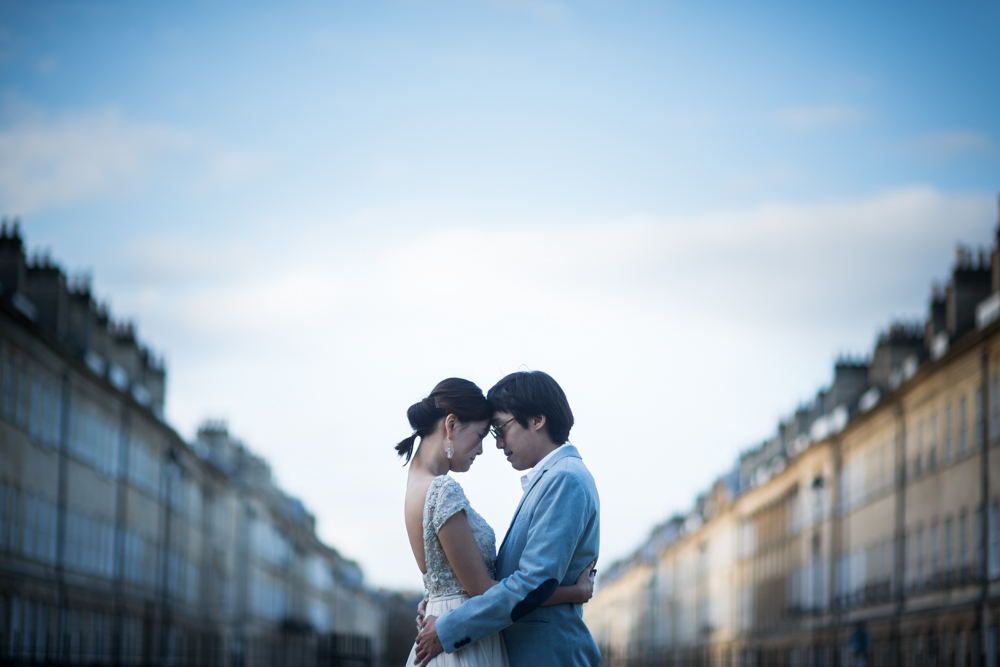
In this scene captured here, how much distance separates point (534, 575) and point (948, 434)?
41.5 meters

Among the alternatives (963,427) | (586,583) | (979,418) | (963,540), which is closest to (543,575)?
(586,583)

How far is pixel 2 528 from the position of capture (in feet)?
131

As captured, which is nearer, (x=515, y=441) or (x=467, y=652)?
(x=467, y=652)

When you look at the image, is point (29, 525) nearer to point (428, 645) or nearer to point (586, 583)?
point (428, 645)

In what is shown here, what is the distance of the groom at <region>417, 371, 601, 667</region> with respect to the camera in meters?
5.52

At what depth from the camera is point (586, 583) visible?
5.85 m

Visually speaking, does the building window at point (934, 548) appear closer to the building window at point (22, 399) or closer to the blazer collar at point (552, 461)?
the building window at point (22, 399)

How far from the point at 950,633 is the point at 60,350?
28.8m

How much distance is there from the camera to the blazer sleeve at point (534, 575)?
5504 millimetres

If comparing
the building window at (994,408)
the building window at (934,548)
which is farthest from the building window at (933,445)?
the building window at (994,408)

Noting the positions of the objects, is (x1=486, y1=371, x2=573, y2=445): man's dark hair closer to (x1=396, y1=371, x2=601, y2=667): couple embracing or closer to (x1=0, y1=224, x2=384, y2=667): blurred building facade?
(x1=396, y1=371, x2=601, y2=667): couple embracing

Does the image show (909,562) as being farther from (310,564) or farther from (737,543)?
(310,564)

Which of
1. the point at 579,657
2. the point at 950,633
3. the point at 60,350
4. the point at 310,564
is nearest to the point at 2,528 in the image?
the point at 60,350

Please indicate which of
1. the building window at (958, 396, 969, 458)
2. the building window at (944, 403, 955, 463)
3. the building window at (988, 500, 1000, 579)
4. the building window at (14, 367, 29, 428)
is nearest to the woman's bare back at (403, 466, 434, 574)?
the building window at (988, 500, 1000, 579)
